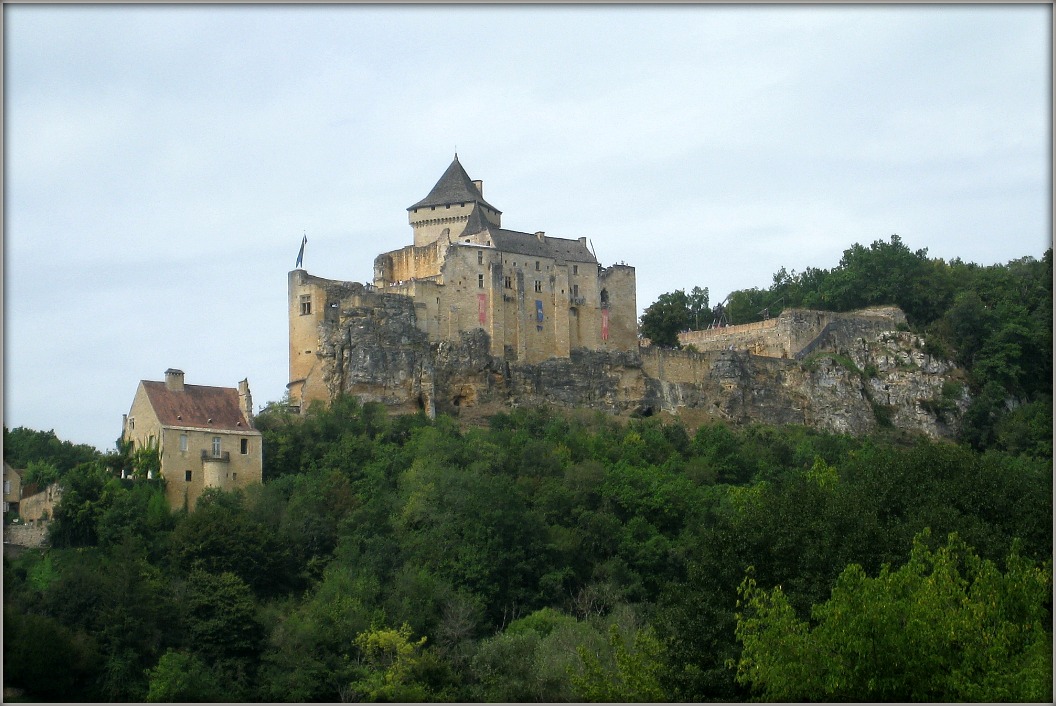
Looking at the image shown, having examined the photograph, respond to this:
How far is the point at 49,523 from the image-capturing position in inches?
1966

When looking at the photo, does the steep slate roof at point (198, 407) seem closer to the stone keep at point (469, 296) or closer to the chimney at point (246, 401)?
the chimney at point (246, 401)

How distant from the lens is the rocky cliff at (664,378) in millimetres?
62625

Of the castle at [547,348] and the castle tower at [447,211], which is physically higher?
the castle tower at [447,211]

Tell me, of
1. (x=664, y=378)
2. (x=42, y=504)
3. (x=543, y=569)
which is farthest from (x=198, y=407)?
(x=664, y=378)

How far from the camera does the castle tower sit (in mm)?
69688

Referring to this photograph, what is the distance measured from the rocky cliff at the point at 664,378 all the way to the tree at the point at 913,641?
3244 centimetres

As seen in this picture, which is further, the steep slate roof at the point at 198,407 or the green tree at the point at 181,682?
the steep slate roof at the point at 198,407

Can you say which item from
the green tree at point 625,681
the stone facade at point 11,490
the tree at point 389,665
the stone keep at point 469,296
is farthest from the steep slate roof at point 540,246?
the green tree at point 625,681

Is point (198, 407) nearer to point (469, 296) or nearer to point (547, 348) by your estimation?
point (469, 296)

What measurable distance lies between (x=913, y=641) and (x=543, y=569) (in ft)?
74.0

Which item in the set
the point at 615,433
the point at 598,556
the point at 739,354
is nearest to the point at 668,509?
the point at 598,556

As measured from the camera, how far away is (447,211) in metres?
70.0

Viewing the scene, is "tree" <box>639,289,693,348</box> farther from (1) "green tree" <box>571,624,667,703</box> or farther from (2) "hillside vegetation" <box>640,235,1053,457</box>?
(1) "green tree" <box>571,624,667,703</box>

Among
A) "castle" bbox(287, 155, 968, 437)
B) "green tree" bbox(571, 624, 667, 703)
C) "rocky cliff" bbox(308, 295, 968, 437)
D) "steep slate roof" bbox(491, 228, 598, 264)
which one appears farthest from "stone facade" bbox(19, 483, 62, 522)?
"steep slate roof" bbox(491, 228, 598, 264)
